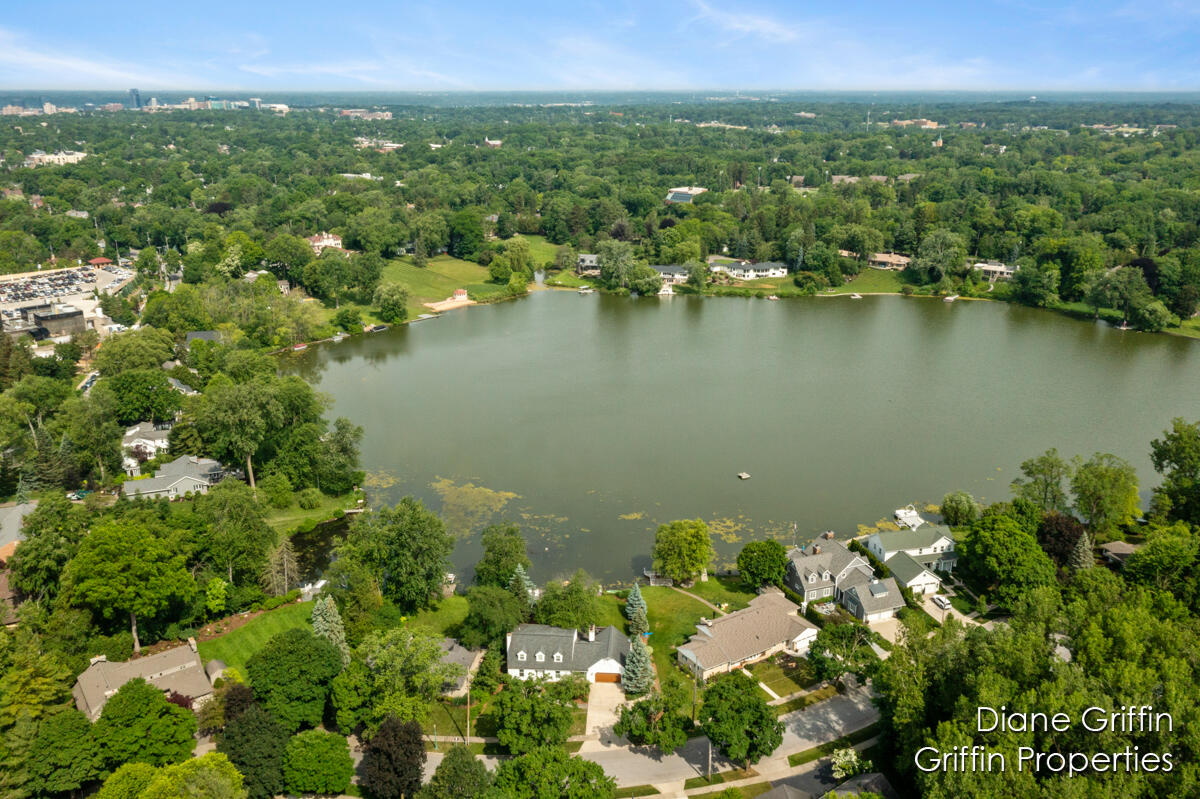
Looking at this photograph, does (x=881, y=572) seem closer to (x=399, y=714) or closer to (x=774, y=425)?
(x=774, y=425)

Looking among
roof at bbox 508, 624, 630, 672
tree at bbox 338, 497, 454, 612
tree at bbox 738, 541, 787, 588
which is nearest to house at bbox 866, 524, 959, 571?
tree at bbox 738, 541, 787, 588

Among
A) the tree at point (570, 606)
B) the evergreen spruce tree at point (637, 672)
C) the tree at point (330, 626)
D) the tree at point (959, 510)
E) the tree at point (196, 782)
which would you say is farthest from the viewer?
the tree at point (959, 510)

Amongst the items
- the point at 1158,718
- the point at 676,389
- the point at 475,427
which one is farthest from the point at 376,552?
the point at 676,389

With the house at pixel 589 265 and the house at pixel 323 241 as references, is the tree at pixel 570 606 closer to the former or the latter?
the house at pixel 589 265

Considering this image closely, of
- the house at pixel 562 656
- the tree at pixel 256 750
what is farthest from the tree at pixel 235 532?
the house at pixel 562 656

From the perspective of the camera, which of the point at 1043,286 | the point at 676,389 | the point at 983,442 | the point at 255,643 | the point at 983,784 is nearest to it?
the point at 983,784

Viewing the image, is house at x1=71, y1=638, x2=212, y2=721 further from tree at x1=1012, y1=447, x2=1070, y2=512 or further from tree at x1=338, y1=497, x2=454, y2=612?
tree at x1=1012, y1=447, x2=1070, y2=512
